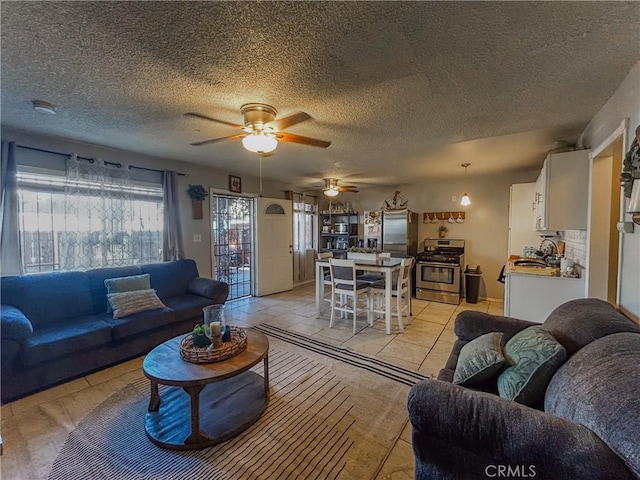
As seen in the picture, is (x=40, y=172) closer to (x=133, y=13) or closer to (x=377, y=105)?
(x=133, y=13)

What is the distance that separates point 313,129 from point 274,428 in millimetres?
2705

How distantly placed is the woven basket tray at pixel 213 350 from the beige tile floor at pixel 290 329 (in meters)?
0.90

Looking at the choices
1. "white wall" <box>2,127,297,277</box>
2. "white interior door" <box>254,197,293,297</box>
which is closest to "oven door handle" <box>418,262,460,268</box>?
"white interior door" <box>254,197,293,297</box>

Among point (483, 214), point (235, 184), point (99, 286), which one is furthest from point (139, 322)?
point (483, 214)

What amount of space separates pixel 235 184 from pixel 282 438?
442cm

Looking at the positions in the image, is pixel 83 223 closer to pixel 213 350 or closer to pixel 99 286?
pixel 99 286

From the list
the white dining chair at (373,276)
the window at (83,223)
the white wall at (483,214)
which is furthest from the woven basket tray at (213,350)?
the white wall at (483,214)

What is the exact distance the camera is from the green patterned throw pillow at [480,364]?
1.47 m

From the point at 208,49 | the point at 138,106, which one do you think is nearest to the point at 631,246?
the point at 208,49

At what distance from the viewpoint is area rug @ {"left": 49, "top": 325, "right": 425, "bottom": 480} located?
162 cm

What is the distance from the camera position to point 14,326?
7.34ft

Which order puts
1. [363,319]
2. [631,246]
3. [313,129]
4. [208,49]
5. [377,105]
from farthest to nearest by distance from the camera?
[363,319] → [313,129] → [377,105] → [631,246] → [208,49]

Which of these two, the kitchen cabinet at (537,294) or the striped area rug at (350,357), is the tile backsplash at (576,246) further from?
the striped area rug at (350,357)

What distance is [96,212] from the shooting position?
3523 mm
